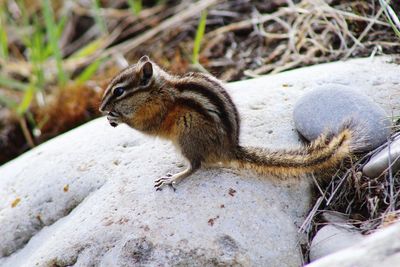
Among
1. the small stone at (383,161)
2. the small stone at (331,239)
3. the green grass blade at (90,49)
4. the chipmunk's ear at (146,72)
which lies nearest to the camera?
the small stone at (331,239)

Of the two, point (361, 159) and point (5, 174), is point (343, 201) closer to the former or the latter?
point (361, 159)

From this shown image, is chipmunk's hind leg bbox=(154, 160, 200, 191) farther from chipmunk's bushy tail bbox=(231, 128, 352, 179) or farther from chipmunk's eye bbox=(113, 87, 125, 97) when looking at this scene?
chipmunk's eye bbox=(113, 87, 125, 97)

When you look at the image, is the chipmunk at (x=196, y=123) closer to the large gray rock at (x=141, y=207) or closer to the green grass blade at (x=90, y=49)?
the large gray rock at (x=141, y=207)

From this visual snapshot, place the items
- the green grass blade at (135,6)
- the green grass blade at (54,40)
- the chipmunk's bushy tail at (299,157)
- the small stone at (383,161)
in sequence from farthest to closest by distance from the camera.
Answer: the green grass blade at (135,6) → the green grass blade at (54,40) → the chipmunk's bushy tail at (299,157) → the small stone at (383,161)

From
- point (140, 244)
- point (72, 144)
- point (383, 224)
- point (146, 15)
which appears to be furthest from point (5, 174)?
point (146, 15)

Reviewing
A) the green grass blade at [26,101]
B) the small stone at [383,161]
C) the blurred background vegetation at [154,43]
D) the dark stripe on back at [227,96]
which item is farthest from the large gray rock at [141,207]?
the green grass blade at [26,101]

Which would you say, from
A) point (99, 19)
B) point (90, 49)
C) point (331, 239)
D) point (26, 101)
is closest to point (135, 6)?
point (99, 19)
